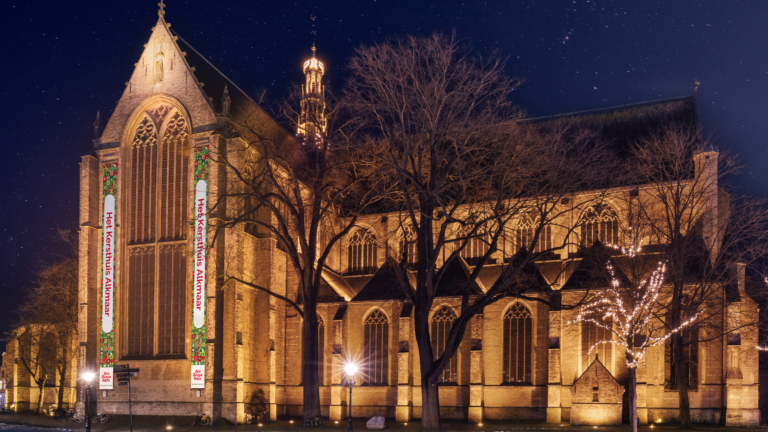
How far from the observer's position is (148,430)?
103 ft

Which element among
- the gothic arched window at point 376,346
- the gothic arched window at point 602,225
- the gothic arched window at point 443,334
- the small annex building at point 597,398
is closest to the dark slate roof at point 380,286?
the gothic arched window at point 376,346

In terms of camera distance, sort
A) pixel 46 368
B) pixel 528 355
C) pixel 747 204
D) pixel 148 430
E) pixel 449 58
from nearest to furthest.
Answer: pixel 449 58 < pixel 747 204 < pixel 148 430 < pixel 528 355 < pixel 46 368

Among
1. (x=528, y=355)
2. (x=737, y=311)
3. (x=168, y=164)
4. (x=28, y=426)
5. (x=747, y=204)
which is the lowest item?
(x=28, y=426)

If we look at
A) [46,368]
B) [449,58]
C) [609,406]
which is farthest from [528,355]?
[46,368]

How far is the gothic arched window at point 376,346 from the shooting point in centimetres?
3694

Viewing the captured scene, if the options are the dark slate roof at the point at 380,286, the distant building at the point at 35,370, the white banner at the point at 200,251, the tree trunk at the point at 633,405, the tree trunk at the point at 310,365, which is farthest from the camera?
the distant building at the point at 35,370

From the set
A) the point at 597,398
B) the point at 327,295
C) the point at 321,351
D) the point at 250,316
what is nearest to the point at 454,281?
the point at 327,295

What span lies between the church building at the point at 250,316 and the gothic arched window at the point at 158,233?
7 centimetres

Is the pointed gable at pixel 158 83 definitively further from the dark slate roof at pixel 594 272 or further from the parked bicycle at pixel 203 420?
the dark slate roof at pixel 594 272

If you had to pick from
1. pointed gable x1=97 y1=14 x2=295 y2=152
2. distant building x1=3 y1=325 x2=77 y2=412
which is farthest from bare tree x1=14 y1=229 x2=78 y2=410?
pointed gable x1=97 y1=14 x2=295 y2=152

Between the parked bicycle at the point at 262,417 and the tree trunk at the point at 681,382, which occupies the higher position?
the tree trunk at the point at 681,382

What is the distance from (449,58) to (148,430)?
20.5 m

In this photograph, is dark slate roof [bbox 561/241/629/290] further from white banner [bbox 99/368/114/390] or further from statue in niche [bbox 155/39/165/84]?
statue in niche [bbox 155/39/165/84]

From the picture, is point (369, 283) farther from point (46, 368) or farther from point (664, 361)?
point (46, 368)
